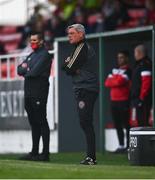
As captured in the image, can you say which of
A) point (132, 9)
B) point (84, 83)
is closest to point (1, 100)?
point (132, 9)

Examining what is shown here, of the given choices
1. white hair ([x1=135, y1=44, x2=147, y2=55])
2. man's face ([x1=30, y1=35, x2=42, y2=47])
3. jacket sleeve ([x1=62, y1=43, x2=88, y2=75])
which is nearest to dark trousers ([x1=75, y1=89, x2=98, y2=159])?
jacket sleeve ([x1=62, y1=43, x2=88, y2=75])

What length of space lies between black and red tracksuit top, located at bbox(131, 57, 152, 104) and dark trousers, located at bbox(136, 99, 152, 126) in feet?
0.52

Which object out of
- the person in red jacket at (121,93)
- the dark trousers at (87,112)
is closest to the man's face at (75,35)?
the dark trousers at (87,112)

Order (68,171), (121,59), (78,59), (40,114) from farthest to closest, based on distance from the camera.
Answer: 1. (121,59)
2. (40,114)
3. (78,59)
4. (68,171)

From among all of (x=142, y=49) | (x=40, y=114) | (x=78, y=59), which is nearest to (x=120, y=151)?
(x=142, y=49)

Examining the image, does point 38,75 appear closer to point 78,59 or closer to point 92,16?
point 78,59

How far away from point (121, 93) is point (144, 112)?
0.87 m

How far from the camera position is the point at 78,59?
13.6m

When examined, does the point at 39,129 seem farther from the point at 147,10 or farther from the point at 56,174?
the point at 147,10

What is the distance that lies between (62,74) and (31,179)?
8.60 meters

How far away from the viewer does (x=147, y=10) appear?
2302 centimetres

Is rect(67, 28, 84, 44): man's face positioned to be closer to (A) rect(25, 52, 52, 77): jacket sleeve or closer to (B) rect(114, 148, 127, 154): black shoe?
(A) rect(25, 52, 52, 77): jacket sleeve

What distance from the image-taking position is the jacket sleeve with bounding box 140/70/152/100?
57.1ft

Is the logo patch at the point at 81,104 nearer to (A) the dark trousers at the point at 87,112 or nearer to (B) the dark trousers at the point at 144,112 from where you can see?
(A) the dark trousers at the point at 87,112
